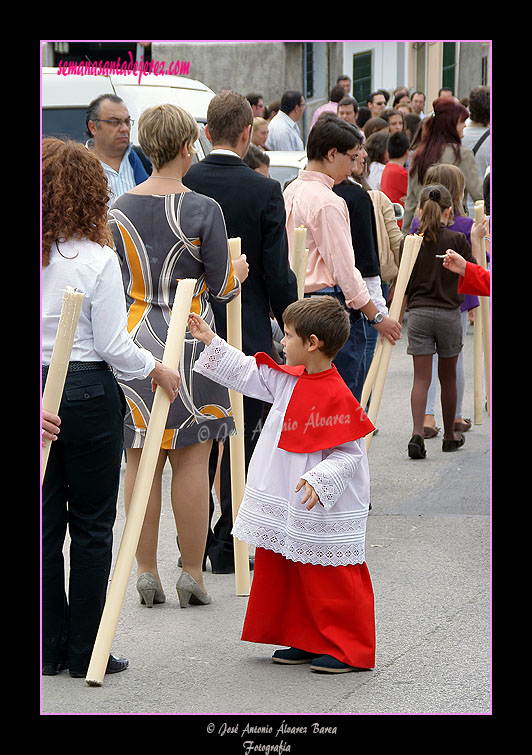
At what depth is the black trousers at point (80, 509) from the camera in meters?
4.08

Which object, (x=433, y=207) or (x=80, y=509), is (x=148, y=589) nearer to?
(x=80, y=509)

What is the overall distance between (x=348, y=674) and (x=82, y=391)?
1415 millimetres

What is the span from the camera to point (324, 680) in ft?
14.3

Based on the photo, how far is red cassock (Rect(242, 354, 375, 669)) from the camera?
440 cm

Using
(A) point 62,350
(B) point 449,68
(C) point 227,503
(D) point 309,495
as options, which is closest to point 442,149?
(C) point 227,503

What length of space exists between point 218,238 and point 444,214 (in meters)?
3.33

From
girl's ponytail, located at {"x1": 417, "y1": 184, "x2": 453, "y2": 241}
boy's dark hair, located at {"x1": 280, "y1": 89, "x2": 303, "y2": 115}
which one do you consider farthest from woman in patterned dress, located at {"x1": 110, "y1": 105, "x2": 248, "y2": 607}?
boy's dark hair, located at {"x1": 280, "y1": 89, "x2": 303, "y2": 115}

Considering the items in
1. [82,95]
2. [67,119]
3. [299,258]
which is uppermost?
[82,95]

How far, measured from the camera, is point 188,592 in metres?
5.18

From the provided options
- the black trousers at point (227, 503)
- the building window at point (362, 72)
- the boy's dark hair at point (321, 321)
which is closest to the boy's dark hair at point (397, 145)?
the black trousers at point (227, 503)

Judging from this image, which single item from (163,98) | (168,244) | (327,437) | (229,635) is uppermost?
(163,98)

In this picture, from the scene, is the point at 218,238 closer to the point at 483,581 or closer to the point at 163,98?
the point at 483,581
